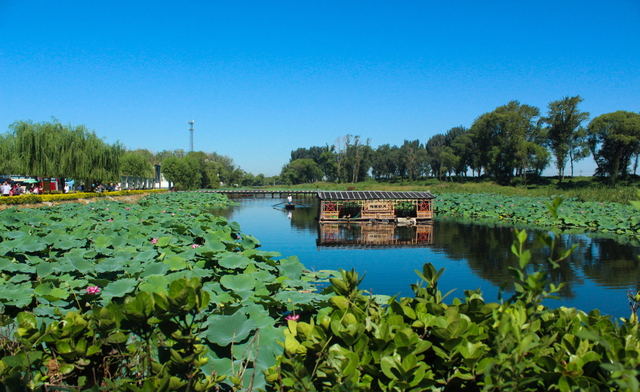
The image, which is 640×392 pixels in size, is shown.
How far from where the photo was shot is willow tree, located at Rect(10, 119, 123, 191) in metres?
22.3

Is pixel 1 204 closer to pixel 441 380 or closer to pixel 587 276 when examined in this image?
pixel 441 380

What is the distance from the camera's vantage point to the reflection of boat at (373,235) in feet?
46.7

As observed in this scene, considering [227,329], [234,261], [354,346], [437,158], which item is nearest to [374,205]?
[234,261]

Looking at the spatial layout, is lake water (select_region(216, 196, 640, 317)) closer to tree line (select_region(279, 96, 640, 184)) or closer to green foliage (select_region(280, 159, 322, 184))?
tree line (select_region(279, 96, 640, 184))

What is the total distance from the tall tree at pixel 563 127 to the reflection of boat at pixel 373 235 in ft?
99.0

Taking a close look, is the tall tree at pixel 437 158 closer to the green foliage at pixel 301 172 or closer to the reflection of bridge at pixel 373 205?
the green foliage at pixel 301 172

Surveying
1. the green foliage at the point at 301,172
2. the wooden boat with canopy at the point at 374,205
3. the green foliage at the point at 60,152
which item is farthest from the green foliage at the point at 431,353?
the green foliage at the point at 301,172

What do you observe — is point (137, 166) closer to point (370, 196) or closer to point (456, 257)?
point (370, 196)

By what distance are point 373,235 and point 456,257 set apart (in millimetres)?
5262

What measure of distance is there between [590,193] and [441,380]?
31640mm

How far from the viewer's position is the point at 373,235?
1655 cm

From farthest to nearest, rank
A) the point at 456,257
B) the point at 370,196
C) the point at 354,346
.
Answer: the point at 370,196 → the point at 456,257 → the point at 354,346

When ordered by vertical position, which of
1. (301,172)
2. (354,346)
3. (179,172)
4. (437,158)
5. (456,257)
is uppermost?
(437,158)

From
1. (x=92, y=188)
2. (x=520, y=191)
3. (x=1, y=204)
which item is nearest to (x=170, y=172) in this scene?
(x=92, y=188)
